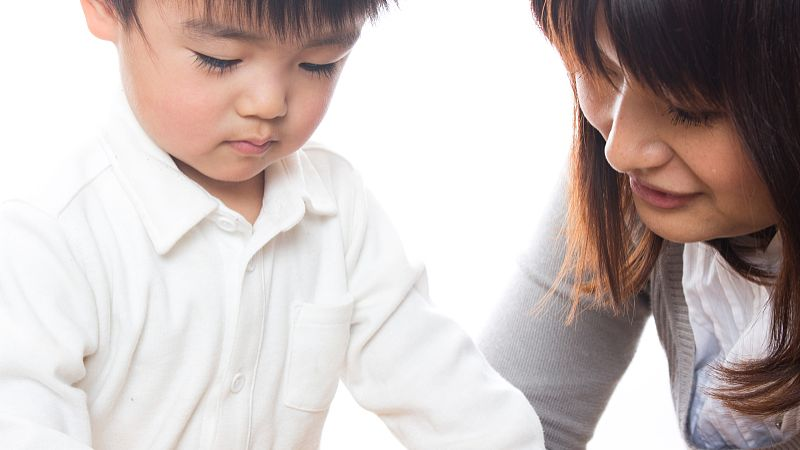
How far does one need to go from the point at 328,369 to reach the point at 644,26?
1.21 feet

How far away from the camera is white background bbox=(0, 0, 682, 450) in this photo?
6.14 feet

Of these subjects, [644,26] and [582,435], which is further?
[582,435]

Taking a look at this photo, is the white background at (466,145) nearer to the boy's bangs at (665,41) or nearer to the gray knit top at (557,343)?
the gray knit top at (557,343)

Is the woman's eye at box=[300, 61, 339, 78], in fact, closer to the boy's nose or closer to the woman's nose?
the boy's nose

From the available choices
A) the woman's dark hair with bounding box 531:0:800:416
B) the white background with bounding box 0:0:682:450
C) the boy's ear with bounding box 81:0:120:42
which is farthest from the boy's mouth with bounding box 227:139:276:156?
the white background with bounding box 0:0:682:450

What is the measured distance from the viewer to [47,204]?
750mm

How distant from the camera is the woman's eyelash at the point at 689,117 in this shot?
29.7 inches

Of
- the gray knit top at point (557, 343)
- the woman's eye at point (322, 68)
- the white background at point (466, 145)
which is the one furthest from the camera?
the white background at point (466, 145)

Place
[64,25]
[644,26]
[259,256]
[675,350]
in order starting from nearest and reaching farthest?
[644,26]
[259,256]
[675,350]
[64,25]

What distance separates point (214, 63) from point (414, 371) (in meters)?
0.31

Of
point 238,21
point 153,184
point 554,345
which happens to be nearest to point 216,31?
point 238,21

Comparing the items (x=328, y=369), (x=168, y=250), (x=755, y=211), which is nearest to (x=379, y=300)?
(x=328, y=369)

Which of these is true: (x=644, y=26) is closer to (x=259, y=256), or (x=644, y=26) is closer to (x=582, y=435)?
(x=259, y=256)

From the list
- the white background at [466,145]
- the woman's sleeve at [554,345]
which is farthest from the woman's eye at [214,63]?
the white background at [466,145]
